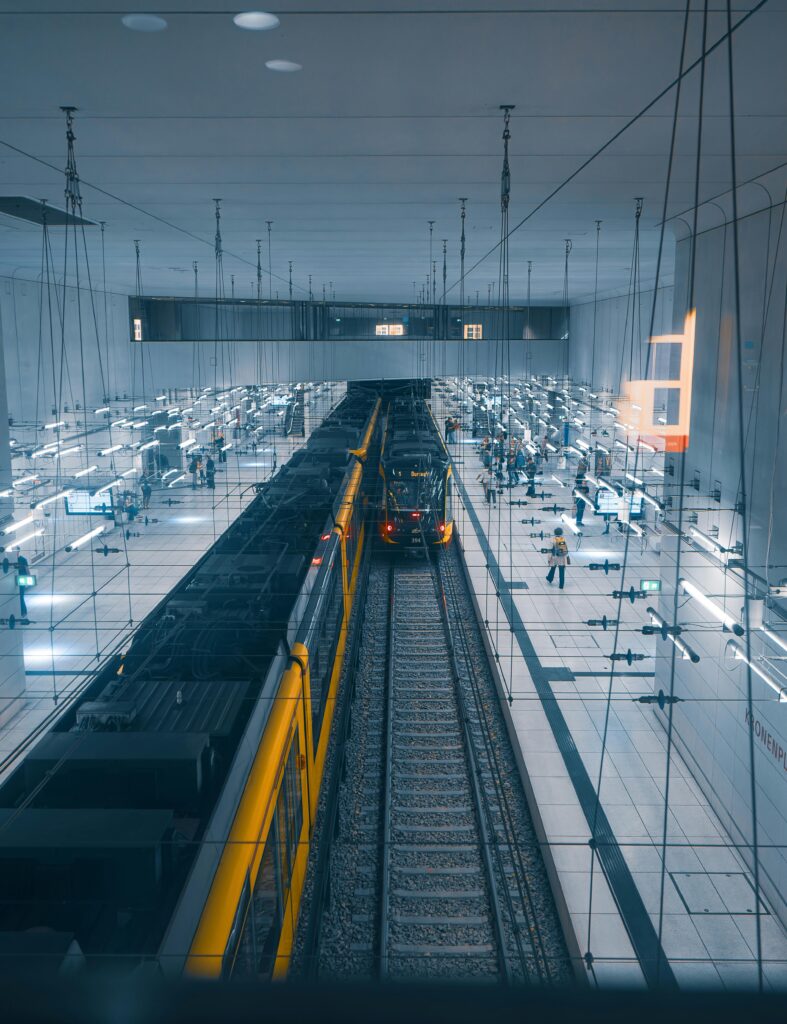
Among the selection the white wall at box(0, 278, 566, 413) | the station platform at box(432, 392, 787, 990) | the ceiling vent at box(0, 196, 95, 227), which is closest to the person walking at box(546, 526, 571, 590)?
the station platform at box(432, 392, 787, 990)

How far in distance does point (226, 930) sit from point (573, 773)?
20.1 feet

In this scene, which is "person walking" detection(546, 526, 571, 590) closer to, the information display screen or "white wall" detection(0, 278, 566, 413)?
"white wall" detection(0, 278, 566, 413)

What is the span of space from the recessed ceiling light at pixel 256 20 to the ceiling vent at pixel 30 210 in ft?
15.7

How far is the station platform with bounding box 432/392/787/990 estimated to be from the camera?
6.46m

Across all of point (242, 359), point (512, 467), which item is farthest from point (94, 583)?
point (242, 359)

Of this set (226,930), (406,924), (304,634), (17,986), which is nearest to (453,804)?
(406,924)

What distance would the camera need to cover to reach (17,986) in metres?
0.57

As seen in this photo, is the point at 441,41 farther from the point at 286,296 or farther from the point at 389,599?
the point at 286,296

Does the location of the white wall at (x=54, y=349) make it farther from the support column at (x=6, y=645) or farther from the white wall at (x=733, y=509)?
the white wall at (x=733, y=509)

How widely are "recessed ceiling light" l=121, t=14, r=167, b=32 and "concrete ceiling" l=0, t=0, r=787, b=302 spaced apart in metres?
0.07

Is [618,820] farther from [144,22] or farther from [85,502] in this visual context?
[85,502]

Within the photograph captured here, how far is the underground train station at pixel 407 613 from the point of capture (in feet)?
10.9

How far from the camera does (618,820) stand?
8.23m

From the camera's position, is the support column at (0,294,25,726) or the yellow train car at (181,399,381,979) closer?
the yellow train car at (181,399,381,979)
